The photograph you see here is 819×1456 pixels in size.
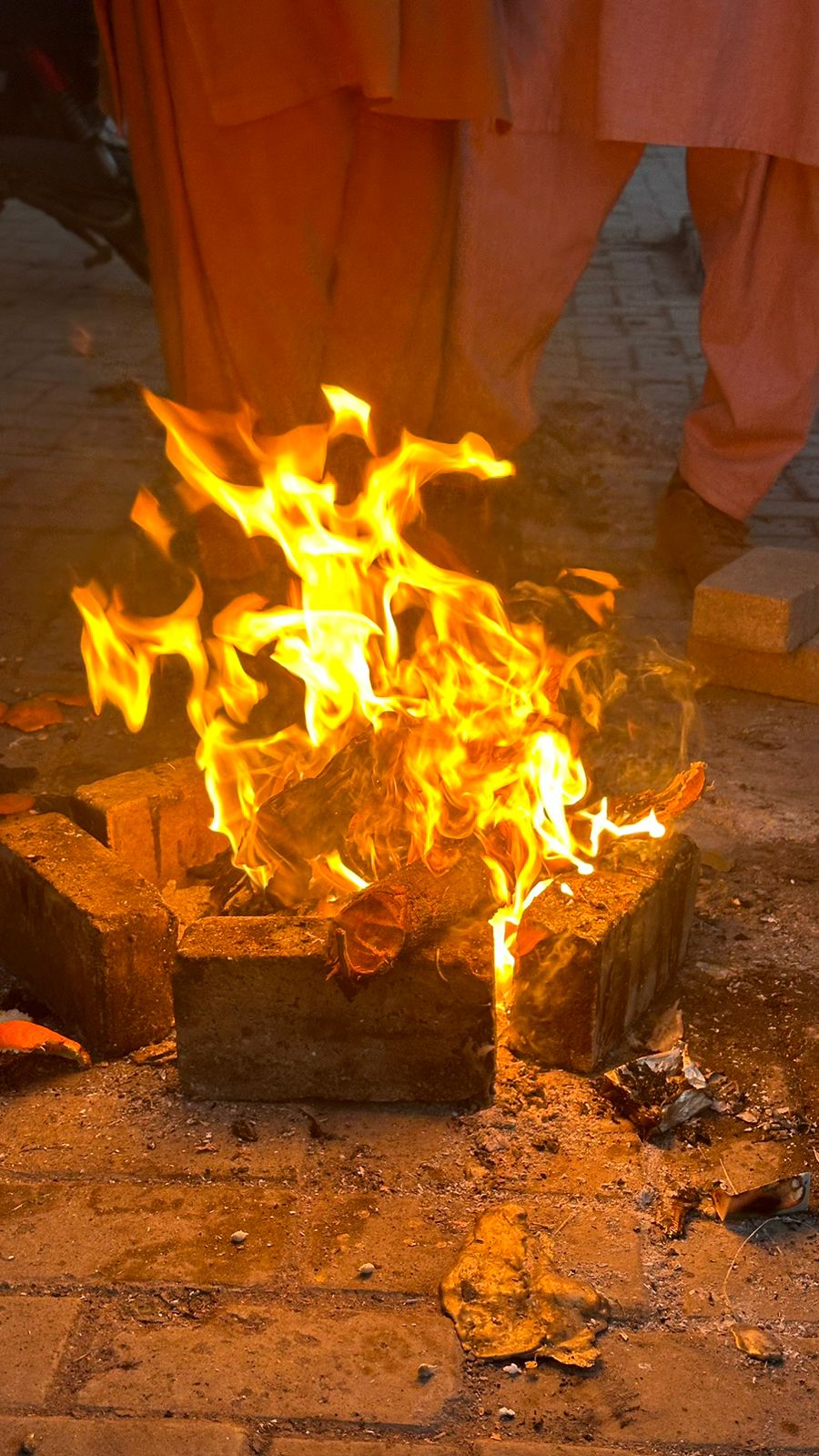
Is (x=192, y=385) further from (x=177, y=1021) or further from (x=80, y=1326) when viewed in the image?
(x=80, y=1326)

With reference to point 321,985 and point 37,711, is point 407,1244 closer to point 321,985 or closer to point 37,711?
point 321,985

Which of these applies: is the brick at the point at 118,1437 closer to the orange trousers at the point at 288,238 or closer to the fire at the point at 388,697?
the fire at the point at 388,697

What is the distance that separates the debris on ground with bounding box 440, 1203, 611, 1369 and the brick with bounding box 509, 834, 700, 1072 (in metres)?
0.44

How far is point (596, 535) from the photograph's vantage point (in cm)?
533

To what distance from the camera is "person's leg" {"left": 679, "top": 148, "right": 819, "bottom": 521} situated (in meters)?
4.67

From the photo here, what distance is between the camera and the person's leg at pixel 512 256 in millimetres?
4547

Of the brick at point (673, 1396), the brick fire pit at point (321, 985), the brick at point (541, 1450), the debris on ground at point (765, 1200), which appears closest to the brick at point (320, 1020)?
the brick fire pit at point (321, 985)

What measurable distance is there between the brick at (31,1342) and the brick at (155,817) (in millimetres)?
1012

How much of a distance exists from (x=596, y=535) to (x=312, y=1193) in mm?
3157

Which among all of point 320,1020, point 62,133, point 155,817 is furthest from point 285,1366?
point 62,133

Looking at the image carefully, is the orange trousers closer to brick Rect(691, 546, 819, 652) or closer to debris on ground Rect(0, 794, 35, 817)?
brick Rect(691, 546, 819, 652)

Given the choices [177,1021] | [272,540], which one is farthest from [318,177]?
[177,1021]

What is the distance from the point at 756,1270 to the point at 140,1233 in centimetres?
91

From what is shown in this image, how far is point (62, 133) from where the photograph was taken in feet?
24.6
